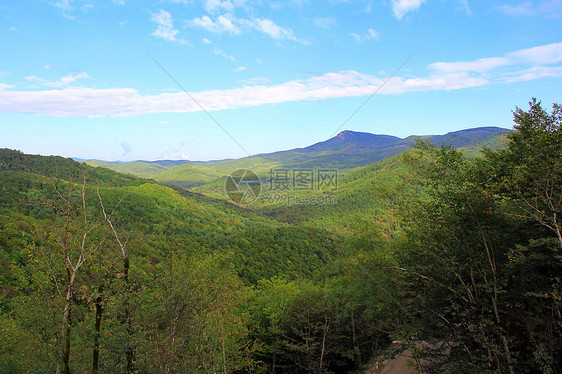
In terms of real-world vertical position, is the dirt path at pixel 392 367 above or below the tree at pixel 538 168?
below

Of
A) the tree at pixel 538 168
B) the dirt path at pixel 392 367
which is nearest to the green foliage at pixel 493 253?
the tree at pixel 538 168

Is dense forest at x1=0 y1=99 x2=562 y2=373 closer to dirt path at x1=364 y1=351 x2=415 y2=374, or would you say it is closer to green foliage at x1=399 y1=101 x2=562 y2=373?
green foliage at x1=399 y1=101 x2=562 y2=373

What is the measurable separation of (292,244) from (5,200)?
56.6m

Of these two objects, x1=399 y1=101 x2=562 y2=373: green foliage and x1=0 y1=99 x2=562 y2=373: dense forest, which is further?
x1=399 y1=101 x2=562 y2=373: green foliage

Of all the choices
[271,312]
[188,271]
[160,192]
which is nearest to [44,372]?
[188,271]

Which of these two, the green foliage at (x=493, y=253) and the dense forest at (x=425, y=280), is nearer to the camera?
the dense forest at (x=425, y=280)

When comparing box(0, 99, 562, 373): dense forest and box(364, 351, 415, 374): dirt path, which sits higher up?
box(0, 99, 562, 373): dense forest

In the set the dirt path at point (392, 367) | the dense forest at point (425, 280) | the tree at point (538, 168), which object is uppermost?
the tree at point (538, 168)

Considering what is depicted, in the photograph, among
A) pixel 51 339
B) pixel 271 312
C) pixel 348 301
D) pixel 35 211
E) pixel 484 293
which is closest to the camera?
pixel 51 339

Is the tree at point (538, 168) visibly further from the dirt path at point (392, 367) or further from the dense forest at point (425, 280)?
the dirt path at point (392, 367)

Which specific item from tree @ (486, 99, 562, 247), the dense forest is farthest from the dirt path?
tree @ (486, 99, 562, 247)

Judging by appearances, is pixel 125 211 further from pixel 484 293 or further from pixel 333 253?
pixel 484 293

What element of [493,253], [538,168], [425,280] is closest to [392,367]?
[425,280]

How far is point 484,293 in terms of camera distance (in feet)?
31.4
